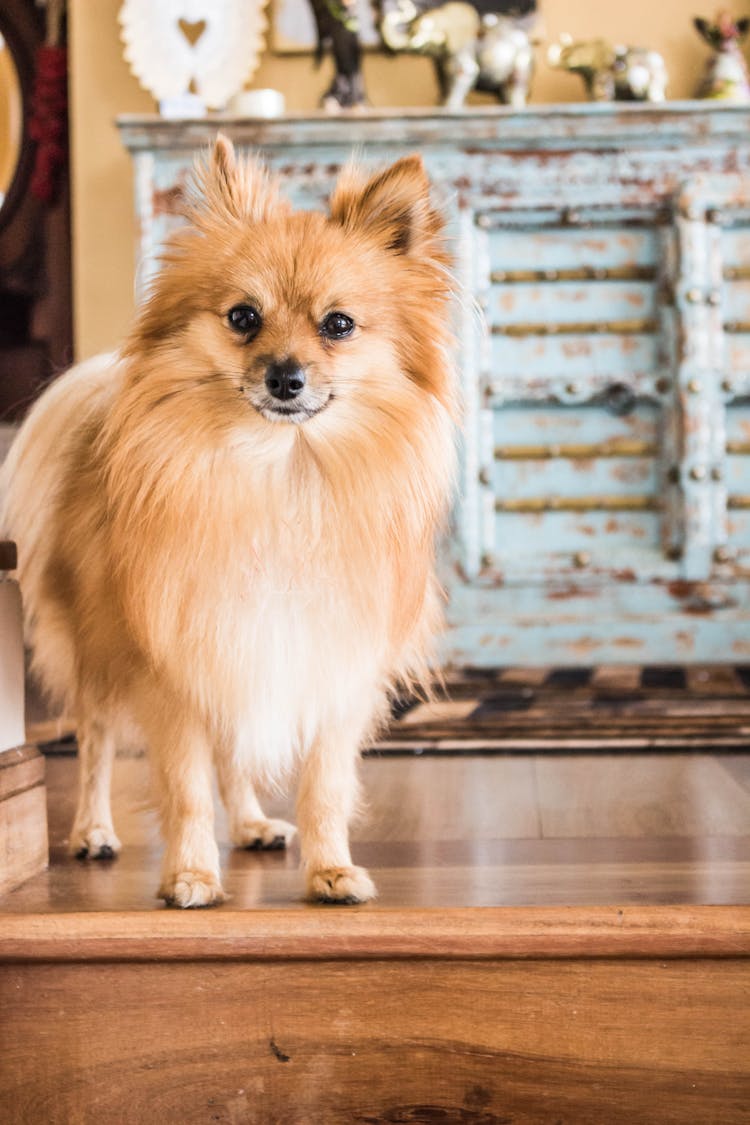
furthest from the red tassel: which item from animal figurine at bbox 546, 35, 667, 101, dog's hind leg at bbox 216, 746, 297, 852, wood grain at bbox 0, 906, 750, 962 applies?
wood grain at bbox 0, 906, 750, 962

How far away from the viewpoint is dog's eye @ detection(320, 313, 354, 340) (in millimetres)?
1572

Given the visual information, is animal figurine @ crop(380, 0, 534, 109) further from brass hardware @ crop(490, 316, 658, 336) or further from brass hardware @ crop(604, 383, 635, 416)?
brass hardware @ crop(604, 383, 635, 416)

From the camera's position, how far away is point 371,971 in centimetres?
133

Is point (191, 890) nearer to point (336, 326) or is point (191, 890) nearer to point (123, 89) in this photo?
point (336, 326)

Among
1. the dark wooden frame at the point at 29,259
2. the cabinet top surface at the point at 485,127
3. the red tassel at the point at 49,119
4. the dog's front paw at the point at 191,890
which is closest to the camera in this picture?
the dog's front paw at the point at 191,890

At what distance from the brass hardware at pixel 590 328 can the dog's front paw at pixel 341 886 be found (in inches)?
104

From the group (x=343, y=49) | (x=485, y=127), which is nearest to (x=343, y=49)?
(x=343, y=49)

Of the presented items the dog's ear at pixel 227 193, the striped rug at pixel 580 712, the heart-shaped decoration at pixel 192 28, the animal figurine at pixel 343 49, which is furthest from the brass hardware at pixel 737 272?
the dog's ear at pixel 227 193

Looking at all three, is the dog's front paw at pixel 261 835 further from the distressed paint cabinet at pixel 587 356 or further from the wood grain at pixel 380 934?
the distressed paint cabinet at pixel 587 356

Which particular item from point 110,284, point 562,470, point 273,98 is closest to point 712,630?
point 562,470

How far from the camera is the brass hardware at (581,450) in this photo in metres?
3.94

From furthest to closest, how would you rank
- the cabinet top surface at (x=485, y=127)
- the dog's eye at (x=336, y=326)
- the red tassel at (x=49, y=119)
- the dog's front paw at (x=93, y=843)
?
1. the red tassel at (x=49, y=119)
2. the cabinet top surface at (x=485, y=127)
3. the dog's front paw at (x=93, y=843)
4. the dog's eye at (x=336, y=326)

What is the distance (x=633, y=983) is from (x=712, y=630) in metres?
2.73

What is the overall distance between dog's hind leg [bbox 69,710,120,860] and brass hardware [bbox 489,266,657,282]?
2.41 meters
